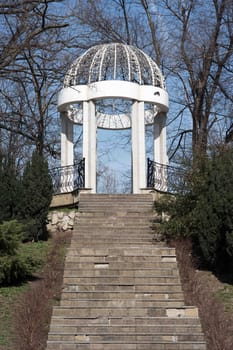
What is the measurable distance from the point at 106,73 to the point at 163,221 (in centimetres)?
565

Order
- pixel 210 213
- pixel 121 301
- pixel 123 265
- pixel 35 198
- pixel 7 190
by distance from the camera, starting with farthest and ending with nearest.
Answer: pixel 35 198 → pixel 7 190 → pixel 210 213 → pixel 123 265 → pixel 121 301

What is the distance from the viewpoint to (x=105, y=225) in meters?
12.9

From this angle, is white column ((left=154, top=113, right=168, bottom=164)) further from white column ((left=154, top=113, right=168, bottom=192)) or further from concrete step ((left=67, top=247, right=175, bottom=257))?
concrete step ((left=67, top=247, right=175, bottom=257))

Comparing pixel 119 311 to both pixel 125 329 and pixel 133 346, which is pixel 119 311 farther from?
pixel 133 346

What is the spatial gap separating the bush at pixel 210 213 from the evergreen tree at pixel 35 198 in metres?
3.22

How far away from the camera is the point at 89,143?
15891 mm

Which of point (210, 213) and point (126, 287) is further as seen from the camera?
point (210, 213)

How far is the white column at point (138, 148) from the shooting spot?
15.6 m

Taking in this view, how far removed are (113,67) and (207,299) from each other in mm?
9276

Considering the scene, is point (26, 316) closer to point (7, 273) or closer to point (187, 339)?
point (7, 273)

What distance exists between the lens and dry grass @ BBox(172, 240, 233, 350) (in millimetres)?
7082

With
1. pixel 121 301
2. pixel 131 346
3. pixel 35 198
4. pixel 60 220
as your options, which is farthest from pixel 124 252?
pixel 60 220

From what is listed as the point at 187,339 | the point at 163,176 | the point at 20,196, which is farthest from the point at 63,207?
the point at 187,339

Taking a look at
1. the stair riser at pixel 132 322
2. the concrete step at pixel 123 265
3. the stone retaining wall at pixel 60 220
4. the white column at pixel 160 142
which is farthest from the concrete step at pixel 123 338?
the white column at pixel 160 142
